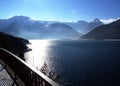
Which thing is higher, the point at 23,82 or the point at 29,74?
the point at 29,74

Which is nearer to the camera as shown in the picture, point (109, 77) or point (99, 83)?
point (99, 83)

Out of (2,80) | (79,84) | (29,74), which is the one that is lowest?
(79,84)

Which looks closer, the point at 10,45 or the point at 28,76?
the point at 28,76

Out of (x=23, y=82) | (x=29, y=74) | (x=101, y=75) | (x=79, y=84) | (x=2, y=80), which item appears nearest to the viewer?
(x=29, y=74)

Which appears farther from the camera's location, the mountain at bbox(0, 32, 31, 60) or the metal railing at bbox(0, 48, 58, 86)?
the mountain at bbox(0, 32, 31, 60)

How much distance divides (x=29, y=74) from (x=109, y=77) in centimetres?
6265

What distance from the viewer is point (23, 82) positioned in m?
10.5

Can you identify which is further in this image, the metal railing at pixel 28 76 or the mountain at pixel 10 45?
the mountain at pixel 10 45

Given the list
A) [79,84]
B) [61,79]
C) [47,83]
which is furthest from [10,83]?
[61,79]

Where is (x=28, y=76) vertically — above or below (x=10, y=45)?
above

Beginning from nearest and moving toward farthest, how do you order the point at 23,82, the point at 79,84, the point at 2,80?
the point at 23,82 < the point at 2,80 < the point at 79,84

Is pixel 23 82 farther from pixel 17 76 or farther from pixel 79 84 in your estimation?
pixel 79 84

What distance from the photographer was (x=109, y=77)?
67688 millimetres

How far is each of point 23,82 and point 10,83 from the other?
0.88 m
